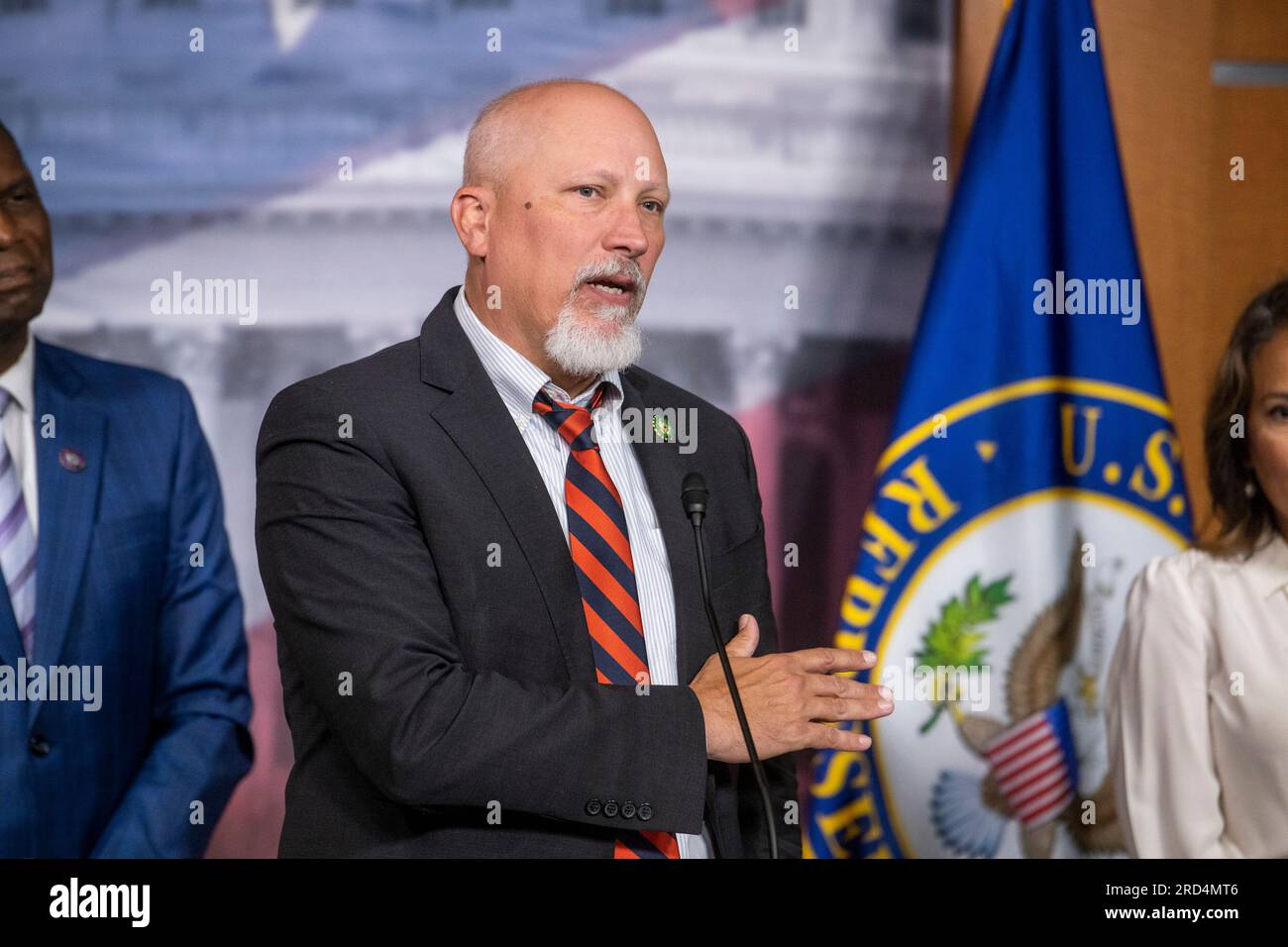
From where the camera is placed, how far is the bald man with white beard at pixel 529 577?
6.05 ft

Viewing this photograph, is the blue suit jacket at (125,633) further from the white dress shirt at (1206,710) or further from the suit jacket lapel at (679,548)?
the white dress shirt at (1206,710)

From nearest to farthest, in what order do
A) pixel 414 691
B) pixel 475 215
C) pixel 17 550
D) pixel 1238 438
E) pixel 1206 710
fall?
pixel 414 691 → pixel 475 215 → pixel 1206 710 → pixel 1238 438 → pixel 17 550

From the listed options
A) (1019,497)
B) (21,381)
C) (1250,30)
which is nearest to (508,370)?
(21,381)

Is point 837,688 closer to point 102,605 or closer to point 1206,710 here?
point 1206,710

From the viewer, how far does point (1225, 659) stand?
2.50m

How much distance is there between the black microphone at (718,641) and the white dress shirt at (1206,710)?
100cm

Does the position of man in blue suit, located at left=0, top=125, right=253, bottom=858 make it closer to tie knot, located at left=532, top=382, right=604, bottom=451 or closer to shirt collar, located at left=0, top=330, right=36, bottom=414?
shirt collar, located at left=0, top=330, right=36, bottom=414

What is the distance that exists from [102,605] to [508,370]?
131 cm

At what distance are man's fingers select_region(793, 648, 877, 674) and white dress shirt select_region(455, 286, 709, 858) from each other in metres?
0.25

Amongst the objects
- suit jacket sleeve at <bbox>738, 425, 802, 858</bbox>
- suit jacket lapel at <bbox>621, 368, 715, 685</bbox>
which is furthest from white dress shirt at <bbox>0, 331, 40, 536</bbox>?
suit jacket sleeve at <bbox>738, 425, 802, 858</bbox>

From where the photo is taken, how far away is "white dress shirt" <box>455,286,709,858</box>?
208cm

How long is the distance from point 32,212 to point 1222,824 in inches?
114
